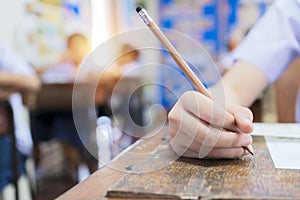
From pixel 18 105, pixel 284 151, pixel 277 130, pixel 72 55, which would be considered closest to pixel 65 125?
pixel 18 105

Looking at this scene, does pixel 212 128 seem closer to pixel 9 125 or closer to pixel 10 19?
pixel 9 125

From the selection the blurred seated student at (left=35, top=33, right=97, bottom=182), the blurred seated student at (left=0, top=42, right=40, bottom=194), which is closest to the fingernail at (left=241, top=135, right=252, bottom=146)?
the blurred seated student at (left=0, top=42, right=40, bottom=194)

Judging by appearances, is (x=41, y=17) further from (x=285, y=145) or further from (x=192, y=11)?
(x=285, y=145)

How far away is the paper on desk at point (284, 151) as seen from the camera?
18.7 inches

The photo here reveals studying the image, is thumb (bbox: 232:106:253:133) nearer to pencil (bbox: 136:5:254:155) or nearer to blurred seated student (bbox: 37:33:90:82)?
pencil (bbox: 136:5:254:155)

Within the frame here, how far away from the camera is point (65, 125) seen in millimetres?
2520

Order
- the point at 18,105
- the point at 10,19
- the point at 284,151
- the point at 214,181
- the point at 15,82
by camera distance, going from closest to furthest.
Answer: the point at 214,181
the point at 284,151
the point at 15,82
the point at 18,105
the point at 10,19

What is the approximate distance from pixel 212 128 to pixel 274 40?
0.49 meters

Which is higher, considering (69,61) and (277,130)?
(69,61)

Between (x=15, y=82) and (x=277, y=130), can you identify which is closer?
(x=277, y=130)

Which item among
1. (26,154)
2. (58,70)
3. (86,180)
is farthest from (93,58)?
(58,70)

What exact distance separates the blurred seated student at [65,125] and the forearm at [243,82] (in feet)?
4.53

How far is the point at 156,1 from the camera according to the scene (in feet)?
13.3

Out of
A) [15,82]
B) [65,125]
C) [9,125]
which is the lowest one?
[65,125]
